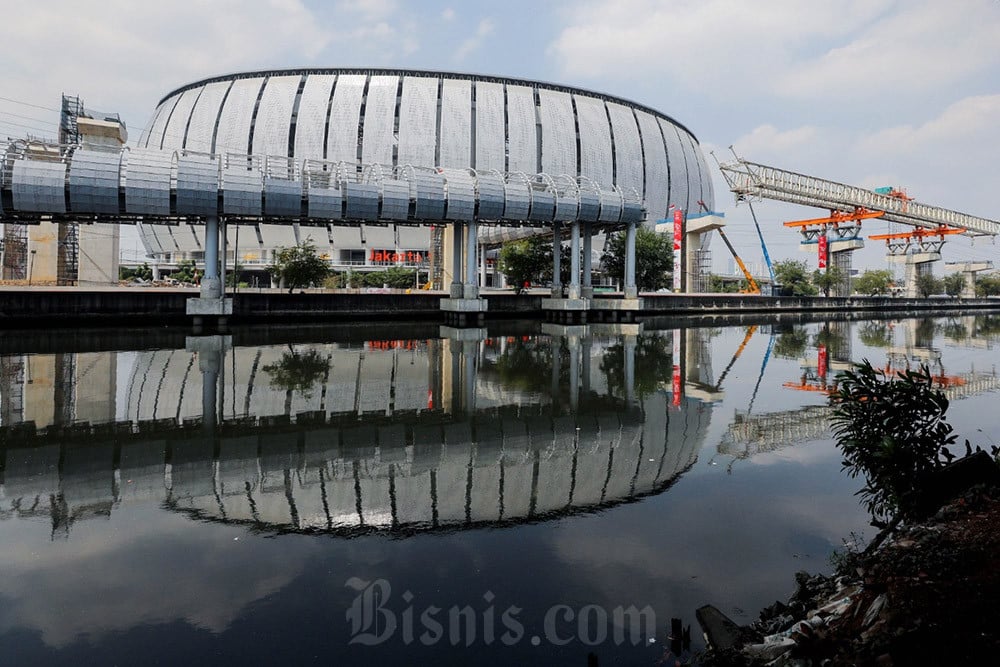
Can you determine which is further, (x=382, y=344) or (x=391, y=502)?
(x=382, y=344)

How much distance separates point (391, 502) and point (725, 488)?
4.45 m

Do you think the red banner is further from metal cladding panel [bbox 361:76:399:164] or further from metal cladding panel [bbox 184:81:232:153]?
metal cladding panel [bbox 184:81:232:153]

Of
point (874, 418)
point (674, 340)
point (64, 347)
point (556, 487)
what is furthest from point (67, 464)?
point (674, 340)

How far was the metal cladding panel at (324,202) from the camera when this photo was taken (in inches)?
1430

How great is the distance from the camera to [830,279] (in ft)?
240

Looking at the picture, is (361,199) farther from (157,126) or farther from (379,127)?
(157,126)

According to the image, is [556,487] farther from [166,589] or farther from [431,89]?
[431,89]

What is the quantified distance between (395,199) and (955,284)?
96538mm

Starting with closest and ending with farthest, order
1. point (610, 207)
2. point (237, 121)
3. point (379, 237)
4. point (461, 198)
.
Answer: point (461, 198)
point (610, 207)
point (237, 121)
point (379, 237)

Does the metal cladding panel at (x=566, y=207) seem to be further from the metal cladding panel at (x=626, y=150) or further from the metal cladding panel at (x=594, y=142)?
the metal cladding panel at (x=626, y=150)

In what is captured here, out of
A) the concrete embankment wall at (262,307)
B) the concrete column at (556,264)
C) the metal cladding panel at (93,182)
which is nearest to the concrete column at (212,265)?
the concrete embankment wall at (262,307)

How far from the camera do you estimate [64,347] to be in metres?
23.5

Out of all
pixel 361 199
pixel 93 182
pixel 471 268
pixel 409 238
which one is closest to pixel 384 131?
pixel 409 238

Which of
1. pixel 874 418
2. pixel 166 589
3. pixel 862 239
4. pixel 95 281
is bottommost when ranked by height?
pixel 166 589
